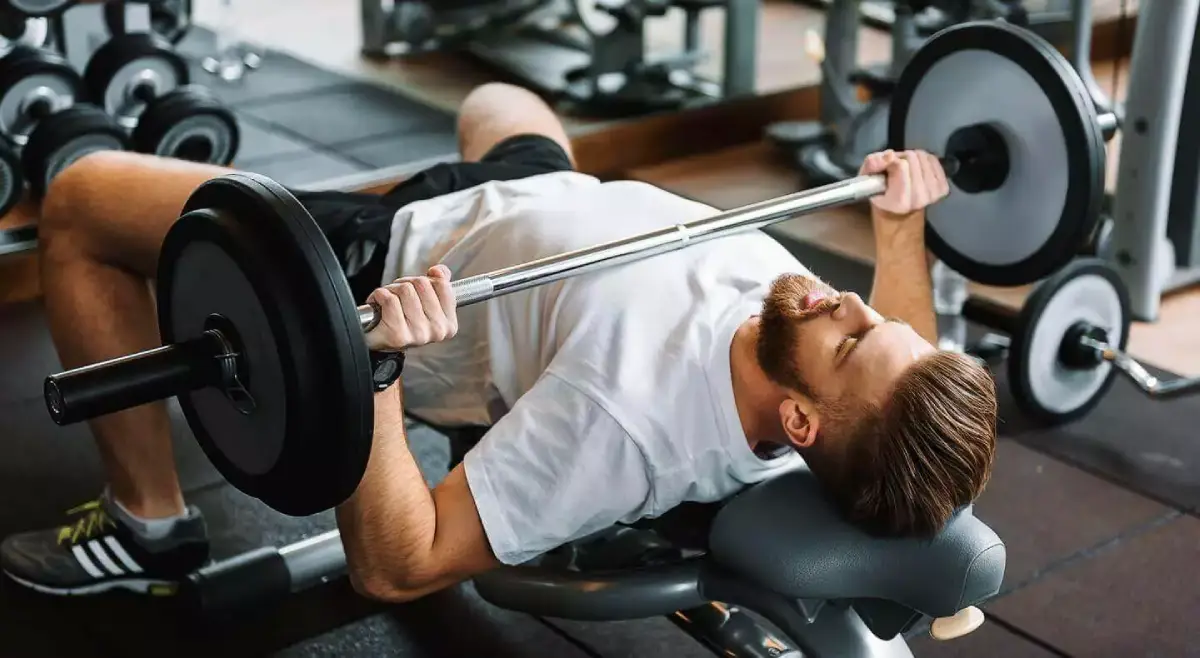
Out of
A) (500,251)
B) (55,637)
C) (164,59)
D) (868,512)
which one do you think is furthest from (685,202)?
(164,59)

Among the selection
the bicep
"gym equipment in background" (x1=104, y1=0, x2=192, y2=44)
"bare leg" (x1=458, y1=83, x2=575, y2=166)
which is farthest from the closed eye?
"gym equipment in background" (x1=104, y1=0, x2=192, y2=44)

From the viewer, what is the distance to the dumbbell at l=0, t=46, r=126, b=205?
10.1ft

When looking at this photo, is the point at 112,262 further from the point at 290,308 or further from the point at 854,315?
the point at 854,315

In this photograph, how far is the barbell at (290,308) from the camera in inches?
49.9

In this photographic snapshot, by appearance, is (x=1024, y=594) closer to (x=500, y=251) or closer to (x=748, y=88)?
(x=500, y=251)

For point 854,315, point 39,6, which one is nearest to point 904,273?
point 854,315

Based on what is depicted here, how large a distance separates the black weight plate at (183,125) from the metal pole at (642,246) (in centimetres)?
192

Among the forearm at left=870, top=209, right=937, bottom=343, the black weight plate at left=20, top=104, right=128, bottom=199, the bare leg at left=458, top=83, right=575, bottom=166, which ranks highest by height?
the bare leg at left=458, top=83, right=575, bottom=166

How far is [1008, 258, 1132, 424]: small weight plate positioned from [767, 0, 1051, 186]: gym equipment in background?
1001mm

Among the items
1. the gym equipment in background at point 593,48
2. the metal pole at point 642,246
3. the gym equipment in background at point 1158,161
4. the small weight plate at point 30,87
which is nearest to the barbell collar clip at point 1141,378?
the gym equipment in background at point 1158,161

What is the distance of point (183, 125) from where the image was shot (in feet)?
10.8

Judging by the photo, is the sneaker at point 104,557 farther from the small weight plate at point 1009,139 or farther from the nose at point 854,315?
the small weight plate at point 1009,139

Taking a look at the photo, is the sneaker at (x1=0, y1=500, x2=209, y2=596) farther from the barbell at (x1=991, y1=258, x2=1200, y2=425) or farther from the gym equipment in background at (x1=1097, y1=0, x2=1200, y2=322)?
the gym equipment in background at (x1=1097, y1=0, x2=1200, y2=322)

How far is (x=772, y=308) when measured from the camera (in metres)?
1.56
